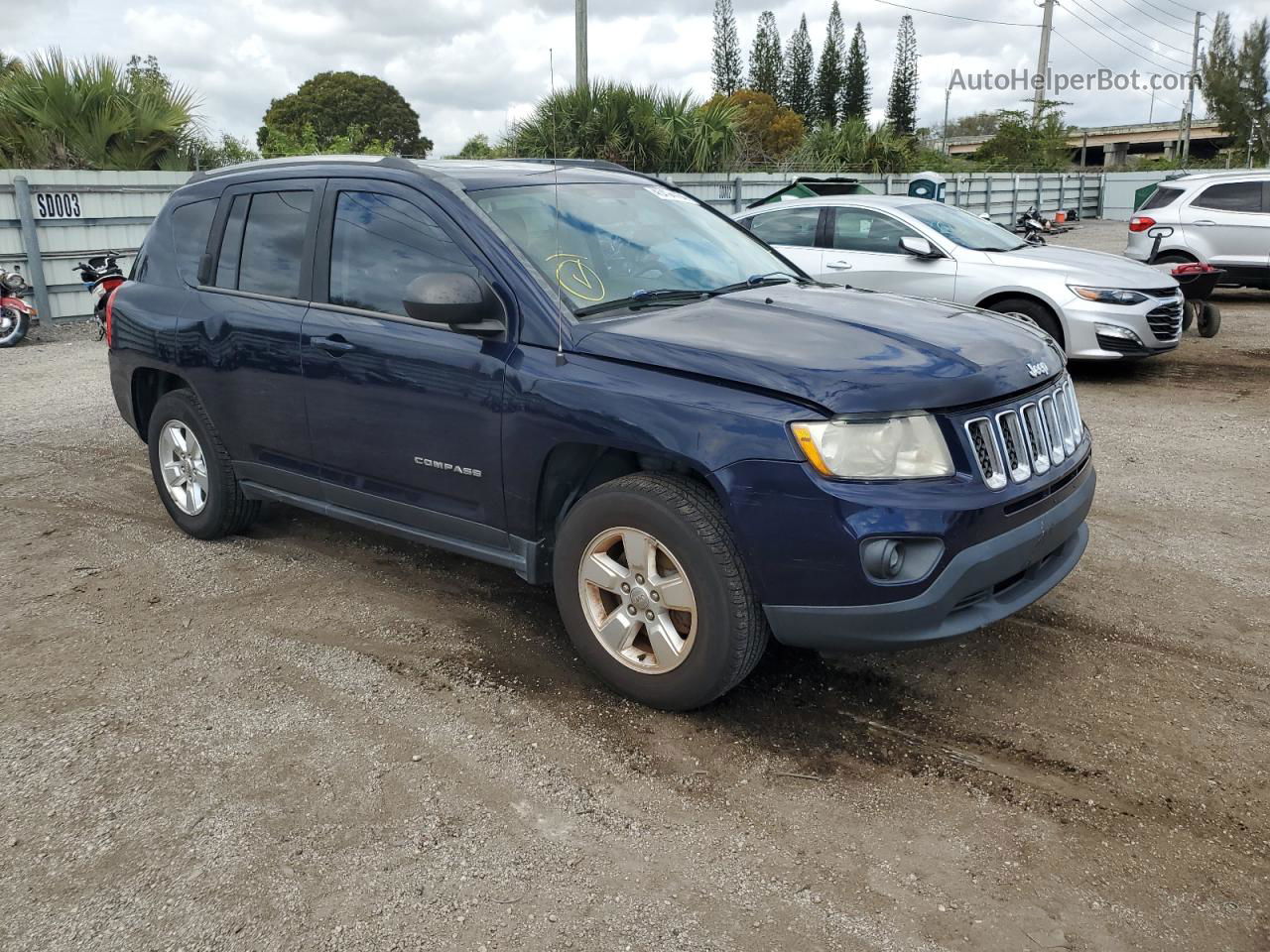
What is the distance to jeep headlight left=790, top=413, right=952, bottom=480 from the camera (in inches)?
120

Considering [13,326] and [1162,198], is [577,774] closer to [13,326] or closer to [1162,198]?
[13,326]

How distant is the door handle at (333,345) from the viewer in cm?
414

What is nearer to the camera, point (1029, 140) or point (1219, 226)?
point (1219, 226)

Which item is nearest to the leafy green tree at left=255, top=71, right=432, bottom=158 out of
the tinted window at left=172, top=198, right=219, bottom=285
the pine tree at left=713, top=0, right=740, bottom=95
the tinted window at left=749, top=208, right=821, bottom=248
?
the pine tree at left=713, top=0, right=740, bottom=95

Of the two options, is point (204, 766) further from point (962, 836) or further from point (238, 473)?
point (962, 836)

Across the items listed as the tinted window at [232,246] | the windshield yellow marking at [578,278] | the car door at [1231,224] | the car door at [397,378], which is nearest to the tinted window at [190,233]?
the tinted window at [232,246]

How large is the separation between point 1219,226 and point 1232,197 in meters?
0.41

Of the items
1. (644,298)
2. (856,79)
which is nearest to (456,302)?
(644,298)

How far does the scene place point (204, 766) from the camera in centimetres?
329

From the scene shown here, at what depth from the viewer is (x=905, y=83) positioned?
9069 centimetres

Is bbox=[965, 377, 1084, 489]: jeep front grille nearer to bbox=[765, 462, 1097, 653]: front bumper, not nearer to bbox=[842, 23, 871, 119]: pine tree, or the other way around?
bbox=[765, 462, 1097, 653]: front bumper

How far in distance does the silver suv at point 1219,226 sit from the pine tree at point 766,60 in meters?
79.8

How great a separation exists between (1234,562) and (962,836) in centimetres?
275

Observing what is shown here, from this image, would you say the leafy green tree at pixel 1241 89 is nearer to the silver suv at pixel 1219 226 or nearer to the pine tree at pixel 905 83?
the pine tree at pixel 905 83
